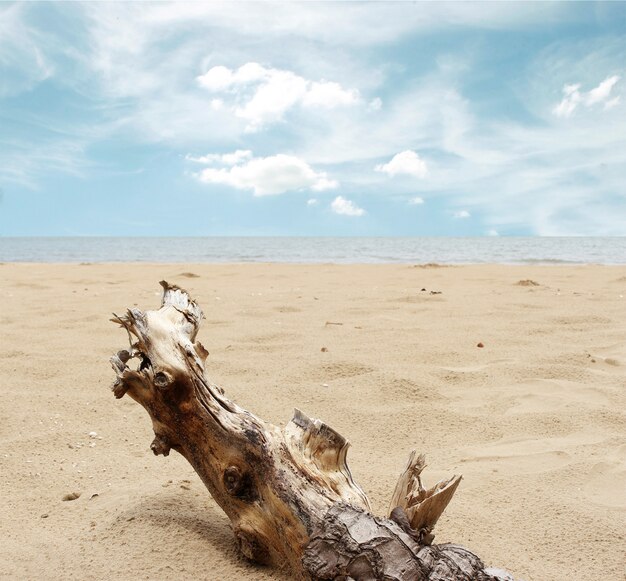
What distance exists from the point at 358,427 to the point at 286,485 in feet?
4.51

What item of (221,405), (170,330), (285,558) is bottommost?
(285,558)

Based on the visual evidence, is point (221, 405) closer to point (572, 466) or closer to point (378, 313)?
point (572, 466)

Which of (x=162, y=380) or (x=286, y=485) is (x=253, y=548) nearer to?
(x=286, y=485)

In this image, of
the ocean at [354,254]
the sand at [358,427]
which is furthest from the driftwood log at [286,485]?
the ocean at [354,254]

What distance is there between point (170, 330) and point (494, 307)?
5038 millimetres

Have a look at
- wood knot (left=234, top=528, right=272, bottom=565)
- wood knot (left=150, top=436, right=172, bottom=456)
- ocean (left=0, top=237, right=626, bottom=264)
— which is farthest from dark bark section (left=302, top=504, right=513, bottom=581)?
ocean (left=0, top=237, right=626, bottom=264)

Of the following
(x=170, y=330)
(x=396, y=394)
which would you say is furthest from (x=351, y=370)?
(x=170, y=330)

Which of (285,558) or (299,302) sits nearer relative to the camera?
(285,558)

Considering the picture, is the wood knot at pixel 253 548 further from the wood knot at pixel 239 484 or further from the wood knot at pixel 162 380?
the wood knot at pixel 162 380

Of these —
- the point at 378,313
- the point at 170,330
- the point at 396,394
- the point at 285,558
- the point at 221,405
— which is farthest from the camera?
the point at 378,313

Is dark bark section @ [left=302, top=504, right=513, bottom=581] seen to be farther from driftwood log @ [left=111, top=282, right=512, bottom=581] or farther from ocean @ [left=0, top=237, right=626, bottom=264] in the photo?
ocean @ [left=0, top=237, right=626, bottom=264]

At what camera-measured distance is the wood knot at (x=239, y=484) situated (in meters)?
1.85

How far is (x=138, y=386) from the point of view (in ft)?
6.53

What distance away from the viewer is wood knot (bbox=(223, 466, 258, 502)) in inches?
72.9
